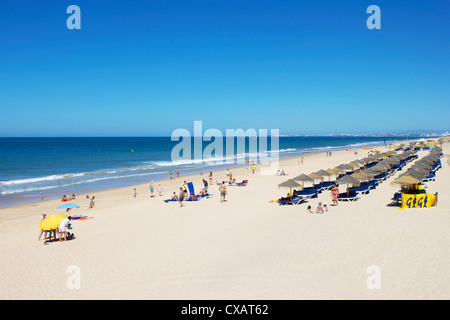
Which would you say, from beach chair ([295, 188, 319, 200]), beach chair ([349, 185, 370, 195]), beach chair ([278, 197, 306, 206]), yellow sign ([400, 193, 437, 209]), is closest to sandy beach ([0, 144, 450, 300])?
yellow sign ([400, 193, 437, 209])

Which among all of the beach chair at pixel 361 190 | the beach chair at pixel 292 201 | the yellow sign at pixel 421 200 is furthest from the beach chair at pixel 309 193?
the yellow sign at pixel 421 200

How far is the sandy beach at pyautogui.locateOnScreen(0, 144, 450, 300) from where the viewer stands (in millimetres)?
6848

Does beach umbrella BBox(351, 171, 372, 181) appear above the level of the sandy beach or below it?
above

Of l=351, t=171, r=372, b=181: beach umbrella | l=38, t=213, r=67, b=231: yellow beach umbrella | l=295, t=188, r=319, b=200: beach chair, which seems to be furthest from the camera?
l=351, t=171, r=372, b=181: beach umbrella

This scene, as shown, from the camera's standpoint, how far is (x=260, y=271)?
7672 millimetres

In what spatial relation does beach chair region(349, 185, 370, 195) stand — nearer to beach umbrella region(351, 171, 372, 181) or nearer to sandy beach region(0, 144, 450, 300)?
beach umbrella region(351, 171, 372, 181)

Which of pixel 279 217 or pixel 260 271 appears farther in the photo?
pixel 279 217

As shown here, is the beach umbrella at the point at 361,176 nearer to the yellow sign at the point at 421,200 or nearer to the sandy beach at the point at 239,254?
the sandy beach at the point at 239,254

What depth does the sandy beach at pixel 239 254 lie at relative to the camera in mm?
6848

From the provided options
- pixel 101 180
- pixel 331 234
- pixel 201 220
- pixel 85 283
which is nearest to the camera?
pixel 85 283

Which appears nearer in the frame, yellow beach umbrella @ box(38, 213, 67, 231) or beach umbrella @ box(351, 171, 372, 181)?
yellow beach umbrella @ box(38, 213, 67, 231)
